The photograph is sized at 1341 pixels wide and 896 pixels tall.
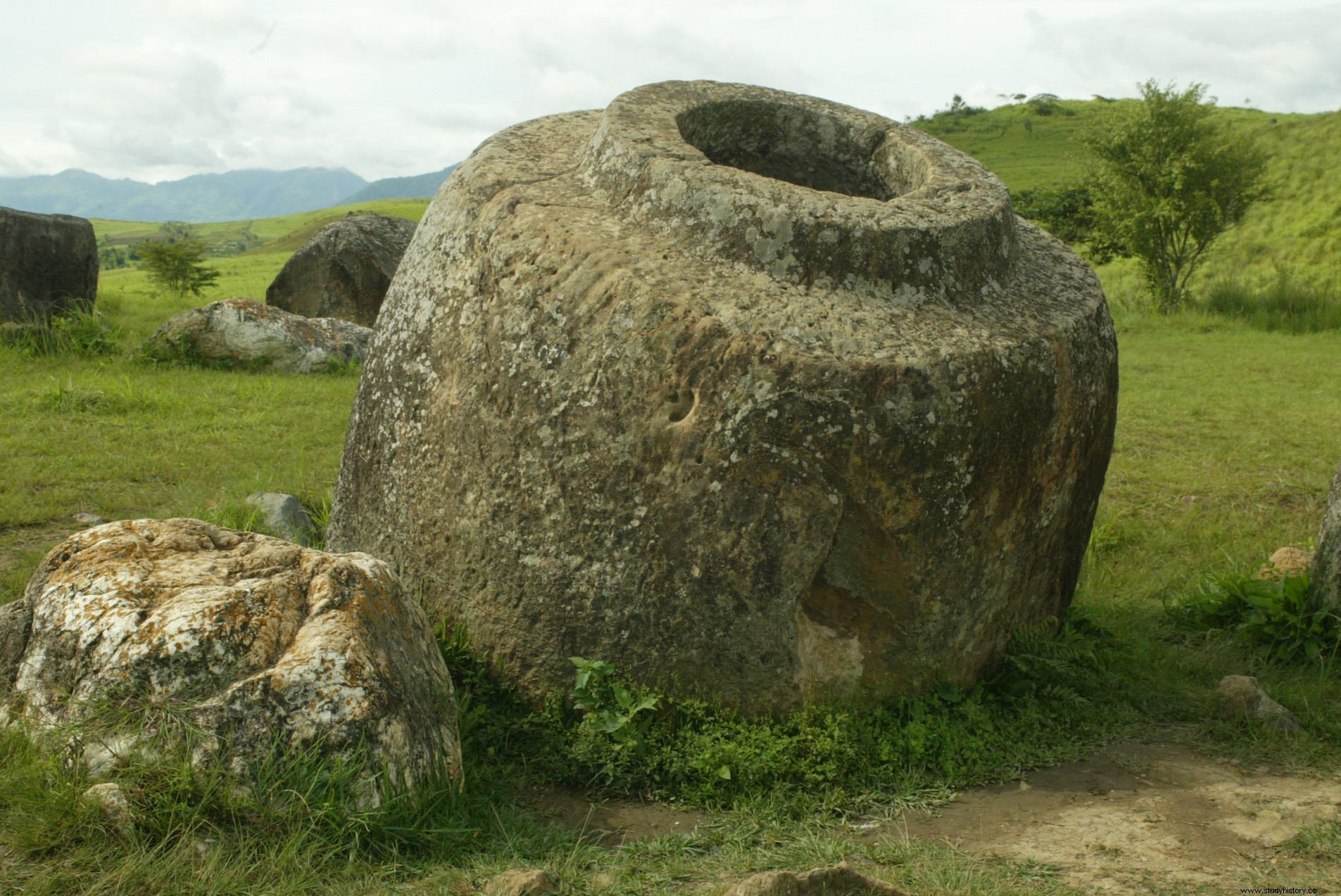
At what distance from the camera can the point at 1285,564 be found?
6543 mm

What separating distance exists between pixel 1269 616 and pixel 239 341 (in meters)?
9.96

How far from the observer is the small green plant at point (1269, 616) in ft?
18.3

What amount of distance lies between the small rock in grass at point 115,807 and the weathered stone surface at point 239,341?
8985 mm

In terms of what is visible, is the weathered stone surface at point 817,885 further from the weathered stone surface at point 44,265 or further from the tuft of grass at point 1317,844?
the weathered stone surface at point 44,265

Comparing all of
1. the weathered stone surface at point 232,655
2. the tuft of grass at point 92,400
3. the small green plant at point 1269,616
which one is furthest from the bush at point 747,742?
the tuft of grass at point 92,400

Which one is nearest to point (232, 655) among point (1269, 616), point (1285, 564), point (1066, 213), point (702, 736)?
point (702, 736)

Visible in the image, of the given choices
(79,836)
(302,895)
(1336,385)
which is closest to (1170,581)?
(302,895)

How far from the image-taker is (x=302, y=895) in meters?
3.04

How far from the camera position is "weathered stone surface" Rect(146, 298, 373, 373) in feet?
38.2

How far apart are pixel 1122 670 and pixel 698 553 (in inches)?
97.5

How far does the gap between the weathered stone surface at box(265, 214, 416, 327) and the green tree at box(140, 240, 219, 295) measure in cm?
627

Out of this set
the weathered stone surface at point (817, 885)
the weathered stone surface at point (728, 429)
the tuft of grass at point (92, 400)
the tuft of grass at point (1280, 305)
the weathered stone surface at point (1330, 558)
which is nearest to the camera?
the weathered stone surface at point (817, 885)

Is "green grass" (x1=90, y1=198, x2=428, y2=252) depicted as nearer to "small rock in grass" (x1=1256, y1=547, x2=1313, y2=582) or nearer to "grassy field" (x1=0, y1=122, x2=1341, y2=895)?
"grassy field" (x1=0, y1=122, x2=1341, y2=895)

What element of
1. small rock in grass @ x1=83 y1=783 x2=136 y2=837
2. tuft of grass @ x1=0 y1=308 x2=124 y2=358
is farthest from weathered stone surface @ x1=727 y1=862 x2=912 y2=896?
tuft of grass @ x1=0 y1=308 x2=124 y2=358
